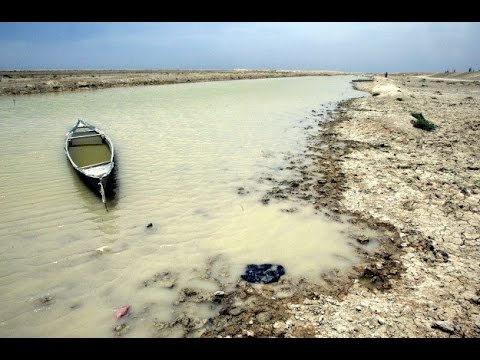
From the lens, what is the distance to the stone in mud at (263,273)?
235 inches

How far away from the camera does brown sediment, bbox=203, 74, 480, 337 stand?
4844 millimetres

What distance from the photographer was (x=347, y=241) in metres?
7.12

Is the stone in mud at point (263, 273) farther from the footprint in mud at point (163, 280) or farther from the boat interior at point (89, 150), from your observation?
the boat interior at point (89, 150)

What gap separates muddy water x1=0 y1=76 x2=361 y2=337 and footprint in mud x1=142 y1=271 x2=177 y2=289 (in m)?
0.03

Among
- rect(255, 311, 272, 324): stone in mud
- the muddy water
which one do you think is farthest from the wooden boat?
rect(255, 311, 272, 324): stone in mud

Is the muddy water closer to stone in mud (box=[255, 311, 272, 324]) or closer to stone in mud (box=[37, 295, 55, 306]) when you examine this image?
stone in mud (box=[37, 295, 55, 306])

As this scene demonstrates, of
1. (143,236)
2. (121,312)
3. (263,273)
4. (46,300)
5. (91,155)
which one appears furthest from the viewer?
(91,155)

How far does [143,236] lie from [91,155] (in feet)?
20.1

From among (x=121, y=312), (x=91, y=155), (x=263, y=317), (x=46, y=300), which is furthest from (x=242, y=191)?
(x=91, y=155)

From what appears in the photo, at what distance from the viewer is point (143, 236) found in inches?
291

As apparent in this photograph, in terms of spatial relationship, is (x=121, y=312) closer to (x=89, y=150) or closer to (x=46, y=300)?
(x=46, y=300)

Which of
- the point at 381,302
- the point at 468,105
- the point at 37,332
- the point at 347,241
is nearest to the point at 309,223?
the point at 347,241
